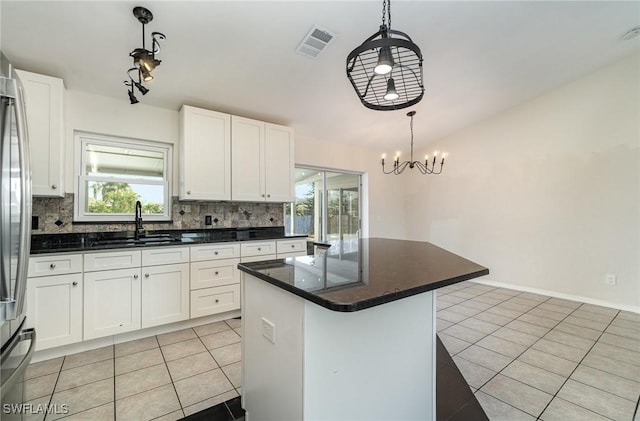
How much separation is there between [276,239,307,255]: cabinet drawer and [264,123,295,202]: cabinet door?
586 mm

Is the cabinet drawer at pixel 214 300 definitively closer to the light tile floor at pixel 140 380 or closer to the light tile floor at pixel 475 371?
the light tile floor at pixel 475 371

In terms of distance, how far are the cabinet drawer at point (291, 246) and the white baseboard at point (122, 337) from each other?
2.89ft

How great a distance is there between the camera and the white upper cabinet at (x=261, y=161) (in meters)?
3.41

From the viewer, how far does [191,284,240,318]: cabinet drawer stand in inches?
114

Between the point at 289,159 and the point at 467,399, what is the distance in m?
3.13

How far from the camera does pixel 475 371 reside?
214 centimetres

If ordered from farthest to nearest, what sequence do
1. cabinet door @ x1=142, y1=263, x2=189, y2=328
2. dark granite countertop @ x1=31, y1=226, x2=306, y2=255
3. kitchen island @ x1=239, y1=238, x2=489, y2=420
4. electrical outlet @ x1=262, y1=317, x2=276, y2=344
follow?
cabinet door @ x1=142, y1=263, x2=189, y2=328 < dark granite countertop @ x1=31, y1=226, x2=306, y2=255 < electrical outlet @ x1=262, y1=317, x2=276, y2=344 < kitchen island @ x1=239, y1=238, x2=489, y2=420

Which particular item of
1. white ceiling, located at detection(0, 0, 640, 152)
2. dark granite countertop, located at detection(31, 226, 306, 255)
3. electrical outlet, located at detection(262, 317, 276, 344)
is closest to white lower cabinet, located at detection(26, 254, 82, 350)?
dark granite countertop, located at detection(31, 226, 306, 255)

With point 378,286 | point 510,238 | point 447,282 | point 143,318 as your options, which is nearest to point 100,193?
point 143,318

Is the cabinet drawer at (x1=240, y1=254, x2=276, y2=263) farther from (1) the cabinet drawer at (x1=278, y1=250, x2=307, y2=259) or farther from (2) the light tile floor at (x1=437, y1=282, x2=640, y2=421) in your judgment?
(2) the light tile floor at (x1=437, y1=282, x2=640, y2=421)

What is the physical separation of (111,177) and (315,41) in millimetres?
2579

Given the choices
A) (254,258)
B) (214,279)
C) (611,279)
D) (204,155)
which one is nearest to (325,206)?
(254,258)

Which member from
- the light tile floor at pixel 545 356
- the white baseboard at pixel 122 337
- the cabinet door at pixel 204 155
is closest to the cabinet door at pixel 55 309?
the white baseboard at pixel 122 337

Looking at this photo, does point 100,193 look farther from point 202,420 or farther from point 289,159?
point 202,420
